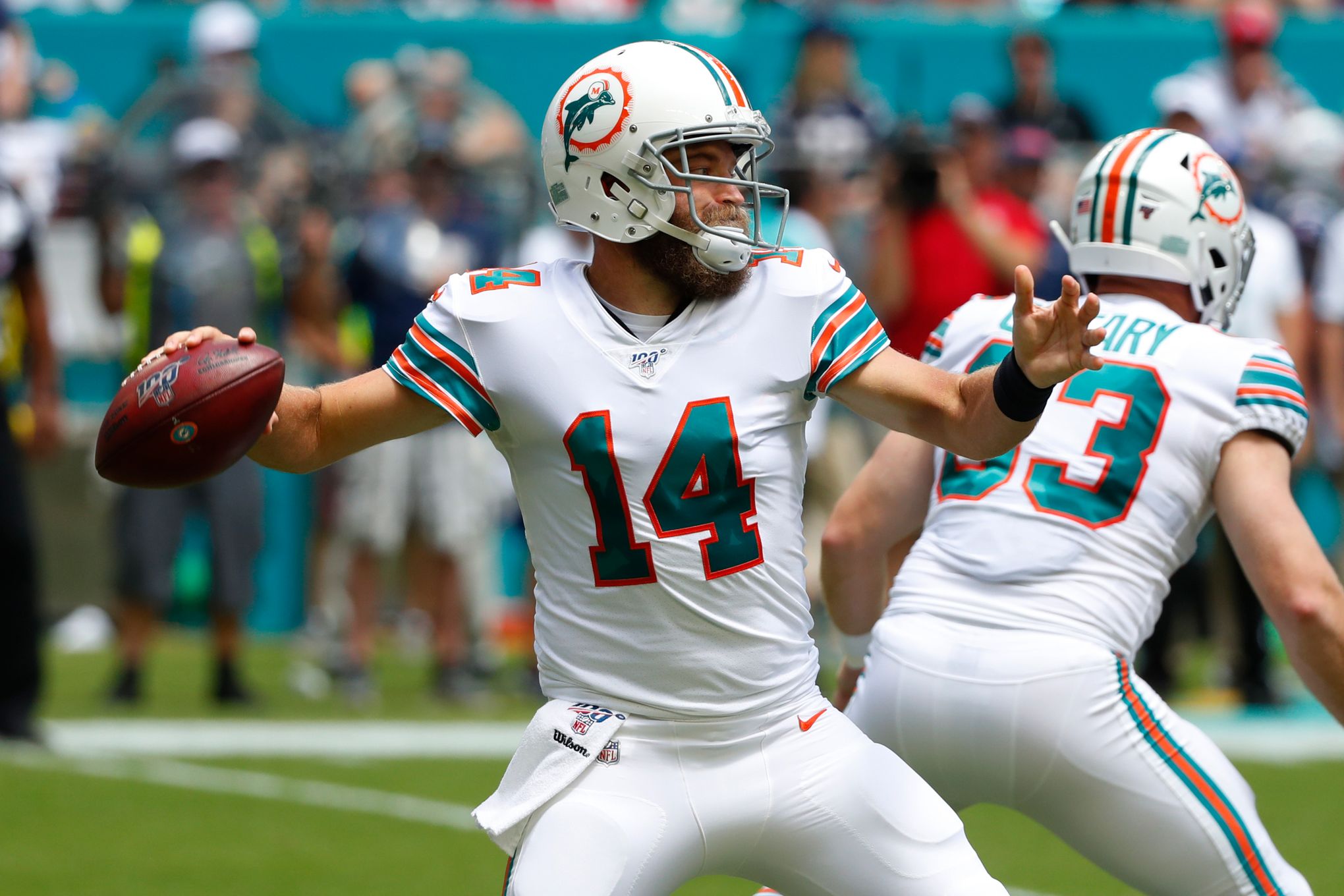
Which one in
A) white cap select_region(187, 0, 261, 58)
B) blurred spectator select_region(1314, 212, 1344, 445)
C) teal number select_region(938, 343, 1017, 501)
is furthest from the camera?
white cap select_region(187, 0, 261, 58)

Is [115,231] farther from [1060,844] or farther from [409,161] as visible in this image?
[1060,844]

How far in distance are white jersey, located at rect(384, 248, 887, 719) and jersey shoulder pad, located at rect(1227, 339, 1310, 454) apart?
74 cm

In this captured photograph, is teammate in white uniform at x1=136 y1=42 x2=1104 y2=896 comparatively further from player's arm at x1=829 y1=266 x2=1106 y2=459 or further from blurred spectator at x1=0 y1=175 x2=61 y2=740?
blurred spectator at x1=0 y1=175 x2=61 y2=740

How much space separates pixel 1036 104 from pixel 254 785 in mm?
5697

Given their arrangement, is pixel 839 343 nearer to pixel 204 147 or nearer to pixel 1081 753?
pixel 1081 753

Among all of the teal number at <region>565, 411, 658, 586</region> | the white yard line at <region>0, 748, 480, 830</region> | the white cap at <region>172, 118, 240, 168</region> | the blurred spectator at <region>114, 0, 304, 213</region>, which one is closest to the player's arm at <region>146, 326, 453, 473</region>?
the teal number at <region>565, 411, 658, 586</region>

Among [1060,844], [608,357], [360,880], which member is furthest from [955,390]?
[1060,844]

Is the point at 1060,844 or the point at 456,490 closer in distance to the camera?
the point at 1060,844

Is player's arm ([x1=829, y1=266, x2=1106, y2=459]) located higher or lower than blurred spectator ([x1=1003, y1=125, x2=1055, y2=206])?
higher

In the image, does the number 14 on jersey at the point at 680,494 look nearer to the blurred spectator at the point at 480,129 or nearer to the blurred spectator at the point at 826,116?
the blurred spectator at the point at 826,116

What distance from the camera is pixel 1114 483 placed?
11.4 ft

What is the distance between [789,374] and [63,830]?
3.53m

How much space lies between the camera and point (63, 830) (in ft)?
18.6

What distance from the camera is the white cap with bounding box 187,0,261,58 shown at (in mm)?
10805
